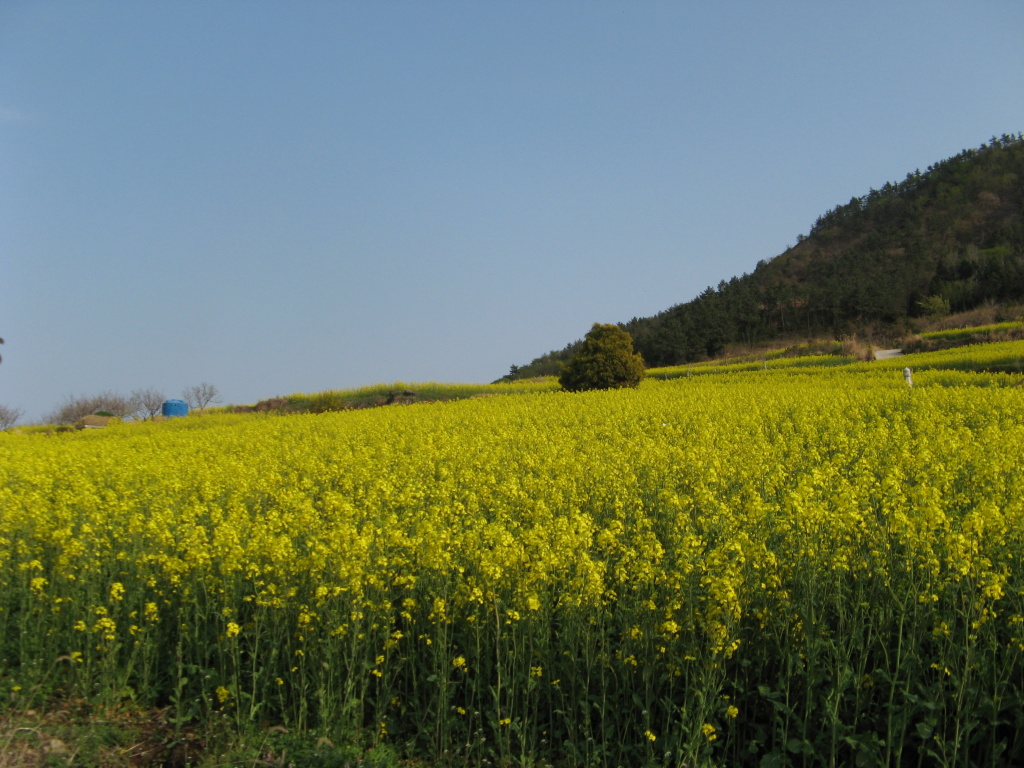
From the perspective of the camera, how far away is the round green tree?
91.1 ft

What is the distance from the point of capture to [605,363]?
2781cm

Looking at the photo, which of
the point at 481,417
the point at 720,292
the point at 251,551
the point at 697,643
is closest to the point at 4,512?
the point at 251,551

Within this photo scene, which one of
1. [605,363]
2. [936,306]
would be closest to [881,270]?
[936,306]

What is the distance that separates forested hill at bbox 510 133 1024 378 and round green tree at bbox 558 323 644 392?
20344 mm

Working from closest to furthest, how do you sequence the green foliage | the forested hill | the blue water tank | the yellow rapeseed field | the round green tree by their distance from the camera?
the yellow rapeseed field → the round green tree → the blue water tank → the green foliage → the forested hill

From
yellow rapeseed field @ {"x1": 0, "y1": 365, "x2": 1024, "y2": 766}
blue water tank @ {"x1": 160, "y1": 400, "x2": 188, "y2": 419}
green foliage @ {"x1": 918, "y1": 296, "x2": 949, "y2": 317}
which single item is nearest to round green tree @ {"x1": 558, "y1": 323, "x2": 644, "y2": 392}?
yellow rapeseed field @ {"x1": 0, "y1": 365, "x2": 1024, "y2": 766}

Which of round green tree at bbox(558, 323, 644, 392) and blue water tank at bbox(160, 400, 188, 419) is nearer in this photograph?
round green tree at bbox(558, 323, 644, 392)

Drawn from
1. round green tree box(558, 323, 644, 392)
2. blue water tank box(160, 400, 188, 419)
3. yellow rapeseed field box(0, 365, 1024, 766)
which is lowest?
yellow rapeseed field box(0, 365, 1024, 766)

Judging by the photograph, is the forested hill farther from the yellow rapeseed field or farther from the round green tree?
the yellow rapeseed field

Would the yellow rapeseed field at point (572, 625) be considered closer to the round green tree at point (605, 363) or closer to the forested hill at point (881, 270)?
the round green tree at point (605, 363)

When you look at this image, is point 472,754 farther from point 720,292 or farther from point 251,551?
point 720,292

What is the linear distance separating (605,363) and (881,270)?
41.1 m

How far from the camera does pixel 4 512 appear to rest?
7.80m

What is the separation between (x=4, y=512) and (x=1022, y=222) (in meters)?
75.1
